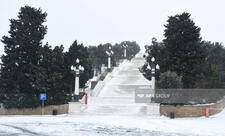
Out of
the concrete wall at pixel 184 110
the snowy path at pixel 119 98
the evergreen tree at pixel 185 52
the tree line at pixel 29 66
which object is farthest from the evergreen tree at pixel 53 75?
the evergreen tree at pixel 185 52

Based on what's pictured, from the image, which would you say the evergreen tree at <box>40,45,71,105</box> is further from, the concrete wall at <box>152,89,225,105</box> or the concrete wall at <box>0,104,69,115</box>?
the concrete wall at <box>152,89,225,105</box>

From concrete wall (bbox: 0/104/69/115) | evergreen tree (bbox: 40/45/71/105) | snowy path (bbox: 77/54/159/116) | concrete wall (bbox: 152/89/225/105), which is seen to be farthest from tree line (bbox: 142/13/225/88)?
concrete wall (bbox: 0/104/69/115)

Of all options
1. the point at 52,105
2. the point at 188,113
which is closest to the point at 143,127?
the point at 188,113

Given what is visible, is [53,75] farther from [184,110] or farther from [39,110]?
[184,110]

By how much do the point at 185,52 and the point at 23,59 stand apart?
16.2m

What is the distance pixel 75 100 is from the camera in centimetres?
2875

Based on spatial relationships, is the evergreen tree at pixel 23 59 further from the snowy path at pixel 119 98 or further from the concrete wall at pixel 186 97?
the concrete wall at pixel 186 97

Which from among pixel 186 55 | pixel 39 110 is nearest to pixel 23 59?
pixel 39 110

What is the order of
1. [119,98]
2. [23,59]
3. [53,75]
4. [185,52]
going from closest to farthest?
[53,75]
[23,59]
[185,52]
[119,98]

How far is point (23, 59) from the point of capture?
30656mm

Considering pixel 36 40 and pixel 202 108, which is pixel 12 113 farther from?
pixel 202 108

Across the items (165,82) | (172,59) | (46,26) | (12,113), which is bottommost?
(12,113)

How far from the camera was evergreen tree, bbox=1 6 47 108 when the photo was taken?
2938 centimetres

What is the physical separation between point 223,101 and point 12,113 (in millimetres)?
21338
